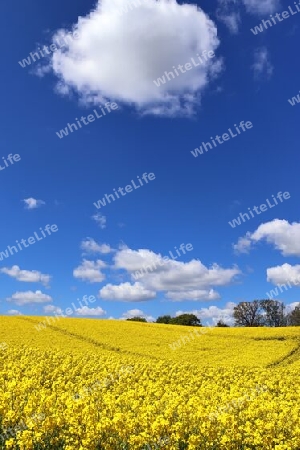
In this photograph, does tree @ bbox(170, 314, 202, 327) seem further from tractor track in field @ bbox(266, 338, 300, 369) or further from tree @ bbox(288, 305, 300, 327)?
tractor track in field @ bbox(266, 338, 300, 369)

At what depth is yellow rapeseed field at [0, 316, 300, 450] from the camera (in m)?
9.06

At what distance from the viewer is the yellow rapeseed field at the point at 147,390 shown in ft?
29.7

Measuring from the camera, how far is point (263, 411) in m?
11.8

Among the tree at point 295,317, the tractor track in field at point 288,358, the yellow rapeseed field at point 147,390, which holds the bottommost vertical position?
the tree at point 295,317

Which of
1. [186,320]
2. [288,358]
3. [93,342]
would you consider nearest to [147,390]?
[93,342]

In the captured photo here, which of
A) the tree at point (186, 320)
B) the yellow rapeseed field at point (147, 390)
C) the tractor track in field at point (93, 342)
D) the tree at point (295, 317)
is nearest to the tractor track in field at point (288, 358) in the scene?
the yellow rapeseed field at point (147, 390)

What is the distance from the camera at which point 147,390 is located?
1563 centimetres

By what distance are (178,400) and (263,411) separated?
2497 millimetres

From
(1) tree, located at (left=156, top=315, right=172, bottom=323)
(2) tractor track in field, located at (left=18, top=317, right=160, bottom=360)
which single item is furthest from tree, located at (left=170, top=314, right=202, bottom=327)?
(2) tractor track in field, located at (left=18, top=317, right=160, bottom=360)

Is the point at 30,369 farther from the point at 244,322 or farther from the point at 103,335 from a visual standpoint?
the point at 244,322

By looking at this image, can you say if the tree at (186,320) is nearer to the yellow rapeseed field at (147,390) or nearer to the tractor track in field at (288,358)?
the yellow rapeseed field at (147,390)

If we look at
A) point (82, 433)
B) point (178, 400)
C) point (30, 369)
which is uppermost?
point (30, 369)

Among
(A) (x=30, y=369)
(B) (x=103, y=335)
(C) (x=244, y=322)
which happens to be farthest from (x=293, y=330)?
(C) (x=244, y=322)

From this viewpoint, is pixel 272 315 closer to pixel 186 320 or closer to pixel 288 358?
pixel 186 320
